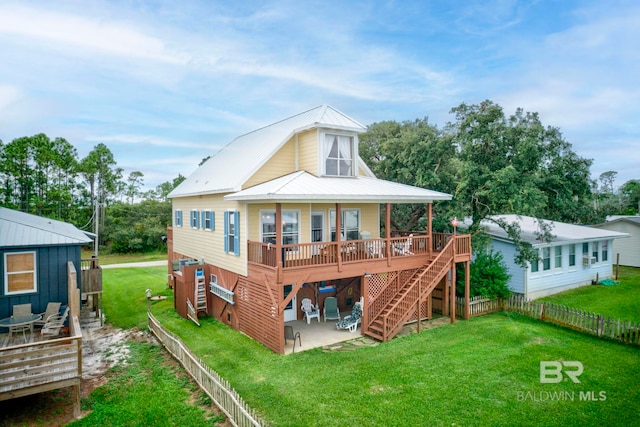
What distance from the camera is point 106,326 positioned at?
16.0 metres

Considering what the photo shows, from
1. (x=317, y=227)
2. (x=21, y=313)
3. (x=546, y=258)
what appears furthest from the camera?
(x=546, y=258)

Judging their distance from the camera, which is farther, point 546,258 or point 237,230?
point 546,258

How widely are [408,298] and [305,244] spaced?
16.9 ft

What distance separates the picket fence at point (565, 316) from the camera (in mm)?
12736

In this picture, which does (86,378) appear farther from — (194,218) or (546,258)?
(546,258)

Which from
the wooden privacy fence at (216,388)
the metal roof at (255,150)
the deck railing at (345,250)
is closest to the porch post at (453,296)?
the deck railing at (345,250)

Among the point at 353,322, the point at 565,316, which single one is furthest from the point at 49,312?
the point at 565,316

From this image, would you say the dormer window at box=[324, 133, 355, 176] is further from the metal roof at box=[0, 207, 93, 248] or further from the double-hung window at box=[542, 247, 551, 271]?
the double-hung window at box=[542, 247, 551, 271]

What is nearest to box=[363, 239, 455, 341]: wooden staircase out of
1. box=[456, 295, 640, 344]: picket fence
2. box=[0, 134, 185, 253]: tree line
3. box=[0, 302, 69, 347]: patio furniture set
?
box=[456, 295, 640, 344]: picket fence

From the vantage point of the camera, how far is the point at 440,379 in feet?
32.1

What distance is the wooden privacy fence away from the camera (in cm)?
728

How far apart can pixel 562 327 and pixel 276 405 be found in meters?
12.5

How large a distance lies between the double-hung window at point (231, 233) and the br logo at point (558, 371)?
11.1 metres

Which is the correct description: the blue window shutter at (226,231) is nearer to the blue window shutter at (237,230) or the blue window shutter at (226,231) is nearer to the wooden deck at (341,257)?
the blue window shutter at (237,230)
